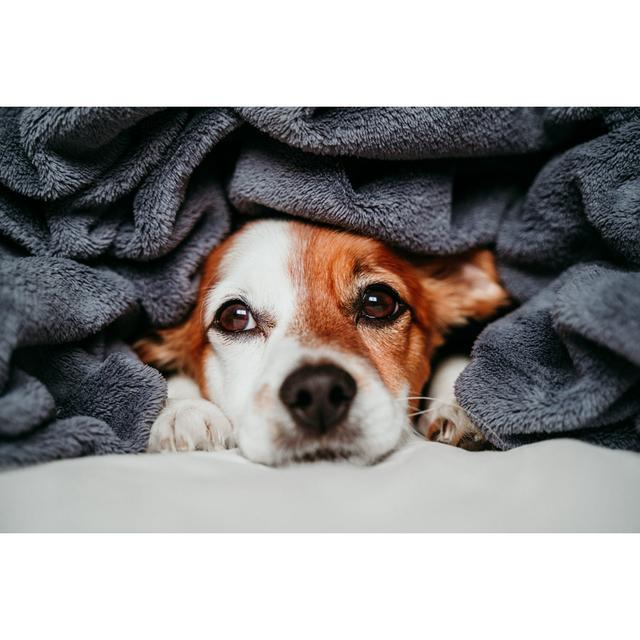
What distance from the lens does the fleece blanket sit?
920mm

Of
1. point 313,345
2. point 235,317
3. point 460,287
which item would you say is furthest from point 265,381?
point 460,287

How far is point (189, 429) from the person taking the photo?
3.53 feet

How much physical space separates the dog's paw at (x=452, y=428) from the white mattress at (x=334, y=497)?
196 mm

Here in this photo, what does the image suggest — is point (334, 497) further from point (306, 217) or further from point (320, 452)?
point (306, 217)

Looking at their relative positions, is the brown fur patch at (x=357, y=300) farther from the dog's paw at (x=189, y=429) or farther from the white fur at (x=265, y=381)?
the dog's paw at (x=189, y=429)

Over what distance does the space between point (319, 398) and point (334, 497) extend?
0.62 ft

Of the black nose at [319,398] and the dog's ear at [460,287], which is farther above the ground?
the dog's ear at [460,287]

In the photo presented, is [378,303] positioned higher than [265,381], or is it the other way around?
[378,303]

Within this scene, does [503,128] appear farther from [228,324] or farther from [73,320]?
[73,320]

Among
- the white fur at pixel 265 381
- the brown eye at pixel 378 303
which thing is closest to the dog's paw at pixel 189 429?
the white fur at pixel 265 381

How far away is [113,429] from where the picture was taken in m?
1.01

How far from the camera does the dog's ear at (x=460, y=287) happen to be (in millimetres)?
1432

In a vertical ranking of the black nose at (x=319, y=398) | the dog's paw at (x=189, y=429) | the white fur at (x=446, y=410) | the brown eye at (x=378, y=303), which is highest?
the brown eye at (x=378, y=303)

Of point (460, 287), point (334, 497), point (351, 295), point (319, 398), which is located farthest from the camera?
point (460, 287)
